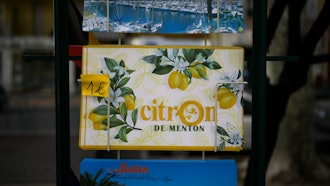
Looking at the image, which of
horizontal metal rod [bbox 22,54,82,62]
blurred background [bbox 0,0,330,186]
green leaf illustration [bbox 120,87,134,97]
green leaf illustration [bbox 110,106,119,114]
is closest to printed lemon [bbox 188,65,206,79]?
blurred background [bbox 0,0,330,186]

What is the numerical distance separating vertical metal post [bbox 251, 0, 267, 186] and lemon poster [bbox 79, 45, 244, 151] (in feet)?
0.27

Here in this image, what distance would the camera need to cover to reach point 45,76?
30016 millimetres

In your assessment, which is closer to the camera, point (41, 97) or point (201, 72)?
point (201, 72)

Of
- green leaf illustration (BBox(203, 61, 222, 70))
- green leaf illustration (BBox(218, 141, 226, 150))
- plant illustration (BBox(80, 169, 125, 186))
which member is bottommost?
plant illustration (BBox(80, 169, 125, 186))

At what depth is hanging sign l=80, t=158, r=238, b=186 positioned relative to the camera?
2.61 m

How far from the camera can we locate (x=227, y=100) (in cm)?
263

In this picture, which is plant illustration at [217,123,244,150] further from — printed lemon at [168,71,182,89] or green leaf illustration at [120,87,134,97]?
green leaf illustration at [120,87,134,97]

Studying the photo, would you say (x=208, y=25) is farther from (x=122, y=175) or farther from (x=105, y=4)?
(x=122, y=175)

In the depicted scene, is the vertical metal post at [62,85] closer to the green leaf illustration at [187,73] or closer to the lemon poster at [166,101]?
the lemon poster at [166,101]

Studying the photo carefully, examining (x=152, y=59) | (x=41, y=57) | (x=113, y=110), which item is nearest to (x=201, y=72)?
(x=152, y=59)

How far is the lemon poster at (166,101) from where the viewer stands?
2615 mm

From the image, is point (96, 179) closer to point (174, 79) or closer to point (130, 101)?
point (130, 101)

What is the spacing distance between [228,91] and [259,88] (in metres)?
0.16

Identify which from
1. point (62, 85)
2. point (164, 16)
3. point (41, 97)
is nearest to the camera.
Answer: point (62, 85)
